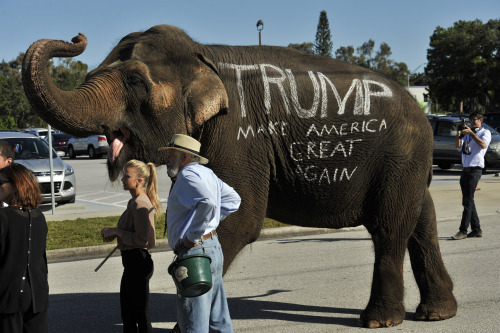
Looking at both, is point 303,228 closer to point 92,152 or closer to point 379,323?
point 379,323

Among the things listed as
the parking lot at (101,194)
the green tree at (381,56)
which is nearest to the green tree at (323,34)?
the green tree at (381,56)

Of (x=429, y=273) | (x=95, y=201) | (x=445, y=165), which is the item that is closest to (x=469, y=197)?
(x=429, y=273)

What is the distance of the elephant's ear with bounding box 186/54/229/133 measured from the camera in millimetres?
4859

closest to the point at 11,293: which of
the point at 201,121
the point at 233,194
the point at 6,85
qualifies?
the point at 233,194

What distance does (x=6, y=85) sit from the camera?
64.9 m

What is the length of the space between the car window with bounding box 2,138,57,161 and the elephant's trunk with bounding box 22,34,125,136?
35.6 feet

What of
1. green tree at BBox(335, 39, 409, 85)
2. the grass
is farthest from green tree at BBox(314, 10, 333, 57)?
the grass

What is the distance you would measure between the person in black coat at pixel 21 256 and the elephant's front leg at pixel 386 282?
9.10 ft

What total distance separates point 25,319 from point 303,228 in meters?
7.73

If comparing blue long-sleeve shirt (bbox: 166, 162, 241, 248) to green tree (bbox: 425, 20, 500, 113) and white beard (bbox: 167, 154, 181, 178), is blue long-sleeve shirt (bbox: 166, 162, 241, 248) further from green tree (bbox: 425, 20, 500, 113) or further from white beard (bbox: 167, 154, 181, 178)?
green tree (bbox: 425, 20, 500, 113)

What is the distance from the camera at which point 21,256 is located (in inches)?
154

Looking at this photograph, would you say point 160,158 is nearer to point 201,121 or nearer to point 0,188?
point 201,121

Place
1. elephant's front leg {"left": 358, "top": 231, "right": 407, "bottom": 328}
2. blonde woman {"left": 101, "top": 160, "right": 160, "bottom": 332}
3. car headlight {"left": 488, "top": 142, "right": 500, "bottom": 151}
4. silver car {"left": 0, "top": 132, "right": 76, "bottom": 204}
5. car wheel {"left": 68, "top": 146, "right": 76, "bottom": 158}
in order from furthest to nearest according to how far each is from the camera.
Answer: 1. car wheel {"left": 68, "top": 146, "right": 76, "bottom": 158}
2. car headlight {"left": 488, "top": 142, "right": 500, "bottom": 151}
3. silver car {"left": 0, "top": 132, "right": 76, "bottom": 204}
4. elephant's front leg {"left": 358, "top": 231, "right": 407, "bottom": 328}
5. blonde woman {"left": 101, "top": 160, "right": 160, "bottom": 332}

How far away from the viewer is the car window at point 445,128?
74.6 feet
